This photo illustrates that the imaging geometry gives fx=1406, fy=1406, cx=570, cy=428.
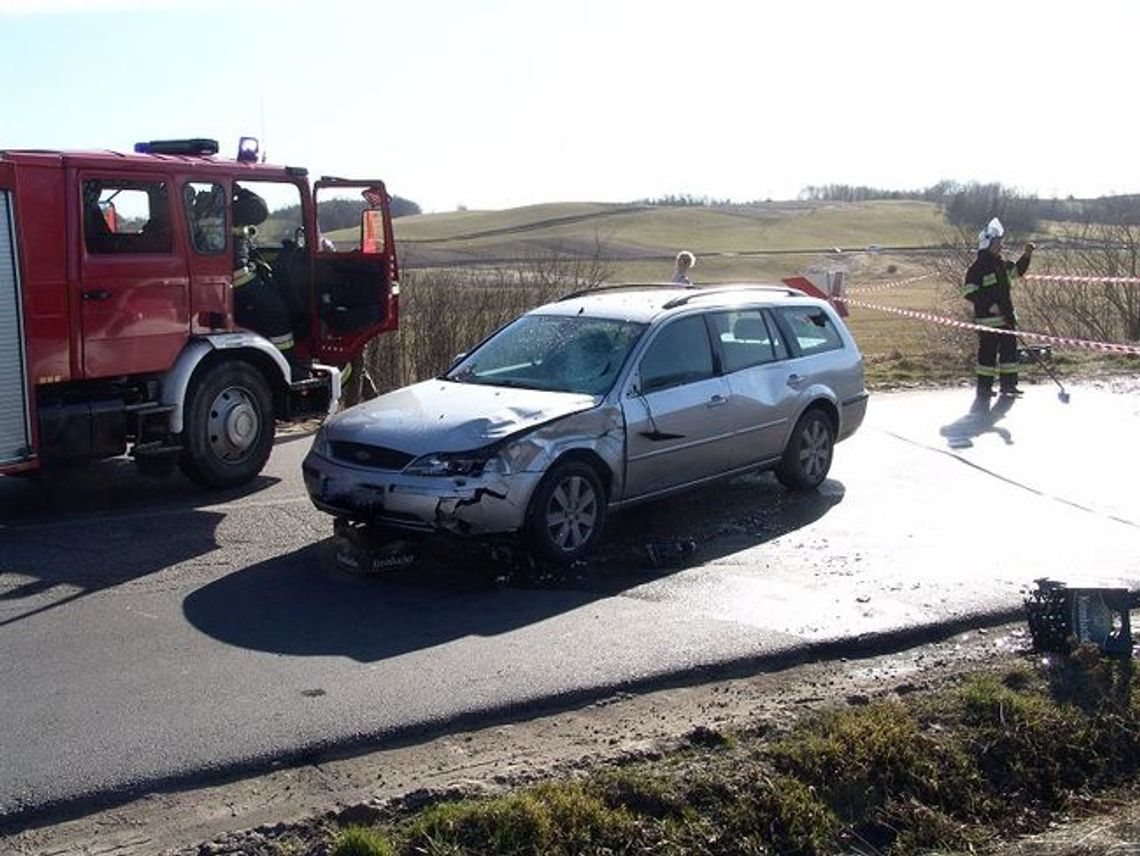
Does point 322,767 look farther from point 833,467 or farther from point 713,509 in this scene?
point 833,467

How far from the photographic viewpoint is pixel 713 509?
10203mm

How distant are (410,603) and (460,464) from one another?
87 centimetres

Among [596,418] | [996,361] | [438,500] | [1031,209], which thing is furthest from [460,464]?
[1031,209]

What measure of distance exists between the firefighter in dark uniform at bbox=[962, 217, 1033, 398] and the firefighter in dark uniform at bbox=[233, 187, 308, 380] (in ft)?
26.6

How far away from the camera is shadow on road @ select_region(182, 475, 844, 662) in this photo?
712 centimetres

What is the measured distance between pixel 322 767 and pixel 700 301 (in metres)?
5.52

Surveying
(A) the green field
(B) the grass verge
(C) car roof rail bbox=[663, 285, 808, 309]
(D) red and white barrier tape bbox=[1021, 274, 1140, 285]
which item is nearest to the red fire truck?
(C) car roof rail bbox=[663, 285, 808, 309]

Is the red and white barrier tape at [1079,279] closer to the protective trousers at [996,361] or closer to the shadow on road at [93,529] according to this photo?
the protective trousers at [996,361]

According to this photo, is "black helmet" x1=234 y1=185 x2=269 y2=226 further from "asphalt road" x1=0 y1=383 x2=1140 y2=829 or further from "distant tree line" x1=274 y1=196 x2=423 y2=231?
"asphalt road" x1=0 y1=383 x2=1140 y2=829

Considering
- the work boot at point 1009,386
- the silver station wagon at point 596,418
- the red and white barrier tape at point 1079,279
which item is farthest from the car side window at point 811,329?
the red and white barrier tape at point 1079,279

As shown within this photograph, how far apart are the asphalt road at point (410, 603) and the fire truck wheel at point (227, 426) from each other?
21cm

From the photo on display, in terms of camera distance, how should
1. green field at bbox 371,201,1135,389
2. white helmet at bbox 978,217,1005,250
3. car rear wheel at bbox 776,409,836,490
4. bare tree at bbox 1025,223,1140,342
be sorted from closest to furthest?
car rear wheel at bbox 776,409,836,490, white helmet at bbox 978,217,1005,250, green field at bbox 371,201,1135,389, bare tree at bbox 1025,223,1140,342

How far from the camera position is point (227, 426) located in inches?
417

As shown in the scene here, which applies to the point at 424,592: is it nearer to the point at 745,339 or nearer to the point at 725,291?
the point at 745,339
